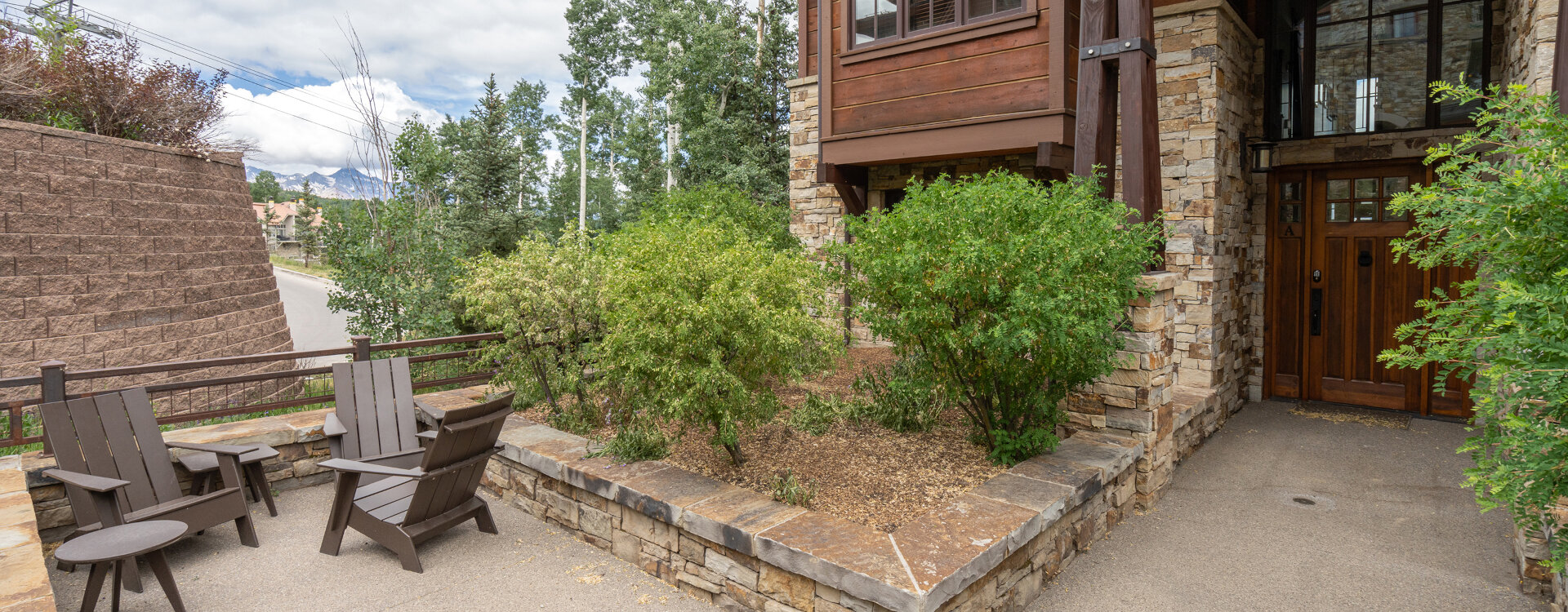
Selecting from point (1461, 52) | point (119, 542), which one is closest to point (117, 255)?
point (119, 542)

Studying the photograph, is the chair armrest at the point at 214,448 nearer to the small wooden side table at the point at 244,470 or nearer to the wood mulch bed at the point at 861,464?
the small wooden side table at the point at 244,470

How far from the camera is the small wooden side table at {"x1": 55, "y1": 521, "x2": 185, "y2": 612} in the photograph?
305 cm

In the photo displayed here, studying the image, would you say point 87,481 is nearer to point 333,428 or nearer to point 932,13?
point 333,428

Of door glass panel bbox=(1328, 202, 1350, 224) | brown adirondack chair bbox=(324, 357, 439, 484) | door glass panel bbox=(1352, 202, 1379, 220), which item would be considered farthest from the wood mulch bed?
door glass panel bbox=(1352, 202, 1379, 220)

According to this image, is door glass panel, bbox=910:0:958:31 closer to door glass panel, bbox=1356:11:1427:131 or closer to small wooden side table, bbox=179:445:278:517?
door glass panel, bbox=1356:11:1427:131

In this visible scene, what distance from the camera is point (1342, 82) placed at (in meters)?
6.58

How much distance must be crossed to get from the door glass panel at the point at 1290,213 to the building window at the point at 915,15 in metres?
3.39

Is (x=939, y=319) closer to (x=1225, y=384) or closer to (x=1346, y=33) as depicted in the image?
(x=1225, y=384)

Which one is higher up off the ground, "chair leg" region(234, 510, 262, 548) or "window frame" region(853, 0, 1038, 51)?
"window frame" region(853, 0, 1038, 51)

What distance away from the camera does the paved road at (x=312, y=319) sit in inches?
572

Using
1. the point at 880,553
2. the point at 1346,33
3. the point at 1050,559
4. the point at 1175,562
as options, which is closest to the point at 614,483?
the point at 880,553

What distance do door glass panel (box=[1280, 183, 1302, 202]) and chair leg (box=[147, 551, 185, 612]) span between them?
874cm

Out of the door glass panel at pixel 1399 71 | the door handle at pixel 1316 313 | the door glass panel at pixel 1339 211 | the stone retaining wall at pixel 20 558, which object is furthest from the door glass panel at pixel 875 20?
the stone retaining wall at pixel 20 558

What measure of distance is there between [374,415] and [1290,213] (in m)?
8.12
